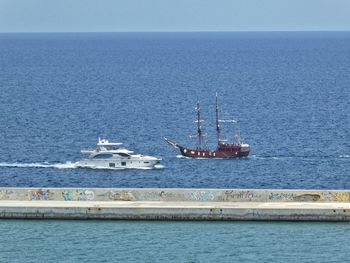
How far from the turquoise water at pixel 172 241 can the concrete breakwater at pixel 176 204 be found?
0.56 m

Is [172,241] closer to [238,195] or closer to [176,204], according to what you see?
[176,204]

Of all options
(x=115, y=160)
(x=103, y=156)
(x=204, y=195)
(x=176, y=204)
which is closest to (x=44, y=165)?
(x=103, y=156)

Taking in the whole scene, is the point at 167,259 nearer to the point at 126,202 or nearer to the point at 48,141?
the point at 126,202

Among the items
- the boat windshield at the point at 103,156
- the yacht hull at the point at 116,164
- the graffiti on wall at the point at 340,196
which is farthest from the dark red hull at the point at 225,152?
the graffiti on wall at the point at 340,196

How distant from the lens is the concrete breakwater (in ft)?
276

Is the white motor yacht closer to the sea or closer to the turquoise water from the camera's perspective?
the sea

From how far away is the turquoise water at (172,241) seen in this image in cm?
7725

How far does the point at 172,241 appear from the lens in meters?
80.8

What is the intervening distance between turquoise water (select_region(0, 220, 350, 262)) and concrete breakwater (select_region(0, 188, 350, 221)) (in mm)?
565

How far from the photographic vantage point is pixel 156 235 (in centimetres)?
8194

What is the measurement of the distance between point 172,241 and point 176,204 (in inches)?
236

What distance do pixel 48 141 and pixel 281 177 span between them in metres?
30.1

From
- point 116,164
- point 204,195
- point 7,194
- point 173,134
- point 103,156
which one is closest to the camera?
point 204,195

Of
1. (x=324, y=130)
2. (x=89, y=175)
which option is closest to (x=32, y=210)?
(x=89, y=175)
